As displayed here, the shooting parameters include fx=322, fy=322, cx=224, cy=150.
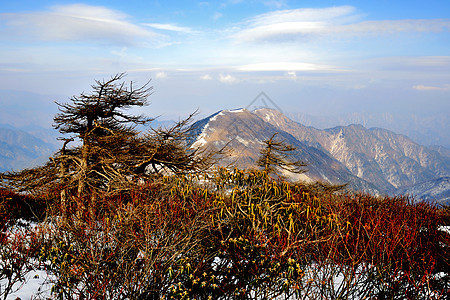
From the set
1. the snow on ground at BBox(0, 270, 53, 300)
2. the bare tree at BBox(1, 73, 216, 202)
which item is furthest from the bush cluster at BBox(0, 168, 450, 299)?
the bare tree at BBox(1, 73, 216, 202)

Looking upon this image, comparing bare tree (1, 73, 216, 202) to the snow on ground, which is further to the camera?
bare tree (1, 73, 216, 202)

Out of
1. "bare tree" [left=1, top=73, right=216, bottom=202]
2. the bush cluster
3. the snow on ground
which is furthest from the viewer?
"bare tree" [left=1, top=73, right=216, bottom=202]

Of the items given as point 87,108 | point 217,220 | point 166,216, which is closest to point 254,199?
point 217,220

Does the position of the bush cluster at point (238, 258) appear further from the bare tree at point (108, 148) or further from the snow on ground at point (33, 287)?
the bare tree at point (108, 148)

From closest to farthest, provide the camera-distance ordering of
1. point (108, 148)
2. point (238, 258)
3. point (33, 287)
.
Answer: point (238, 258), point (33, 287), point (108, 148)

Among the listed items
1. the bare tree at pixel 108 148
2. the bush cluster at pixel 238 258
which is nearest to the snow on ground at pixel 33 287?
the bush cluster at pixel 238 258

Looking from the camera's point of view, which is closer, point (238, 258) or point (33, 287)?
point (238, 258)

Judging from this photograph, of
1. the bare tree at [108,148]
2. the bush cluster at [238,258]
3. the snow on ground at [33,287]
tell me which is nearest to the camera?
the bush cluster at [238,258]

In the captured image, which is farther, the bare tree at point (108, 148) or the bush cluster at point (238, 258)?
the bare tree at point (108, 148)

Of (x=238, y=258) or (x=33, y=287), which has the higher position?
(x=238, y=258)

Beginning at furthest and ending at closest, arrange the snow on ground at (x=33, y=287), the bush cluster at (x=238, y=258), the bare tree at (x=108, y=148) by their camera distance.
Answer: the bare tree at (x=108, y=148)
the snow on ground at (x=33, y=287)
the bush cluster at (x=238, y=258)

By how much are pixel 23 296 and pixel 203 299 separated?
5.85 metres

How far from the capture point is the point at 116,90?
767 inches

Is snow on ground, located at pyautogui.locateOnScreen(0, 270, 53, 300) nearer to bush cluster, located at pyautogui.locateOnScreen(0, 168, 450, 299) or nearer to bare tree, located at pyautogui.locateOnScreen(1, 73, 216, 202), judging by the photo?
bush cluster, located at pyautogui.locateOnScreen(0, 168, 450, 299)
